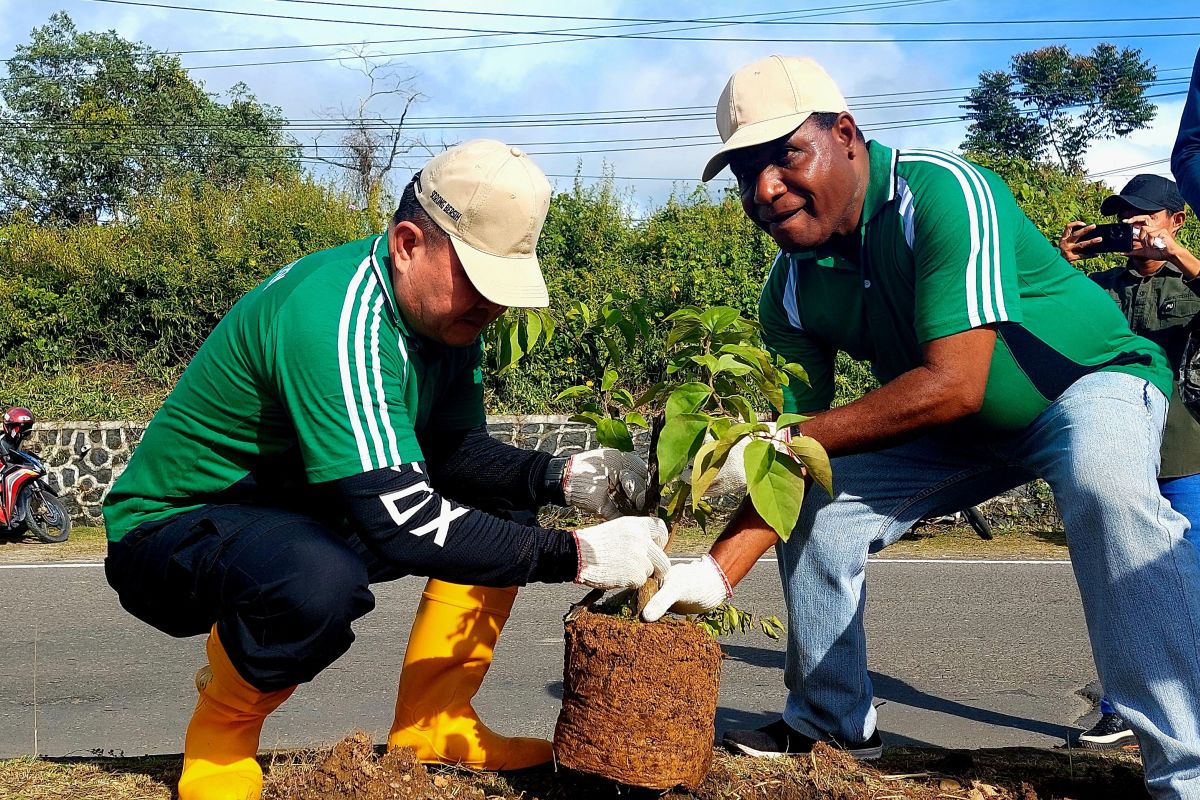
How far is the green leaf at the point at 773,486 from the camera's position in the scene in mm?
2207

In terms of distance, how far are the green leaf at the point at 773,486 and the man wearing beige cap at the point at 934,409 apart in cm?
36

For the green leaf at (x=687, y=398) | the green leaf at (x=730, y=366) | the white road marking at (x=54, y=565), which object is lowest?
the white road marking at (x=54, y=565)

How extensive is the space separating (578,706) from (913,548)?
6683mm

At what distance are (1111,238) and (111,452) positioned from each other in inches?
331

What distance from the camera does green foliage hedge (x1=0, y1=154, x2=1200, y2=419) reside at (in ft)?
38.7

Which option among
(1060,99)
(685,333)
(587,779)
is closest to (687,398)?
(685,333)

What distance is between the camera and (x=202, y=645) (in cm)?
536

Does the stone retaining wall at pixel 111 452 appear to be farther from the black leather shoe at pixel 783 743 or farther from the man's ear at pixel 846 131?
the man's ear at pixel 846 131

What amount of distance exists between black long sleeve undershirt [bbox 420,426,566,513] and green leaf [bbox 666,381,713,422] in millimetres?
661

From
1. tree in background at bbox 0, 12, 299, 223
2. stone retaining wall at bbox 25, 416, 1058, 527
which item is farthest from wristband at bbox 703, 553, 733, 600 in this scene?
tree in background at bbox 0, 12, 299, 223

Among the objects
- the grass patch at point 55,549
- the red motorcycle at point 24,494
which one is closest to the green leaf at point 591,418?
the grass patch at point 55,549

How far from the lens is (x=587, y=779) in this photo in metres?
2.59

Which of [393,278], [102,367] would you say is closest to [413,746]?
[393,278]

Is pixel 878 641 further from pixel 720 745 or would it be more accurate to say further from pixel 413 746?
pixel 413 746
